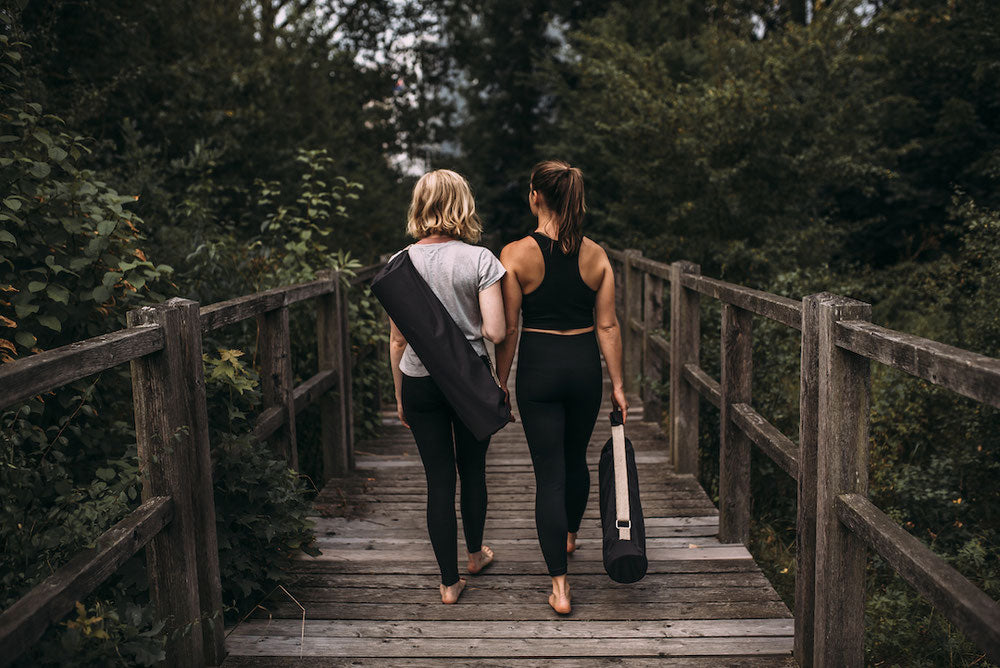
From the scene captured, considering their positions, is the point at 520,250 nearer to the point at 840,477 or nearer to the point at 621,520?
the point at 621,520

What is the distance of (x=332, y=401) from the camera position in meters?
5.49

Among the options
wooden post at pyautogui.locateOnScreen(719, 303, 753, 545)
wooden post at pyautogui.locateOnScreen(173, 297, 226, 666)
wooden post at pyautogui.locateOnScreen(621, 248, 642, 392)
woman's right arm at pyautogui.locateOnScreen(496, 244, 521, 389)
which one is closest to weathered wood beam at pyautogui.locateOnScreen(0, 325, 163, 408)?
wooden post at pyautogui.locateOnScreen(173, 297, 226, 666)

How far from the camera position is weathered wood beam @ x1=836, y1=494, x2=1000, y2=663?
194 centimetres

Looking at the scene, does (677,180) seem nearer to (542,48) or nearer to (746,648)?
(746,648)

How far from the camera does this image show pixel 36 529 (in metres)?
2.47

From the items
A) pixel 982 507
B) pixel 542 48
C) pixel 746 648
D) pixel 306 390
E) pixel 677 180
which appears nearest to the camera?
pixel 746 648

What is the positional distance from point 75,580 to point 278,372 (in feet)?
6.87

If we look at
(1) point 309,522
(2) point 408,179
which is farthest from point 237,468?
(2) point 408,179

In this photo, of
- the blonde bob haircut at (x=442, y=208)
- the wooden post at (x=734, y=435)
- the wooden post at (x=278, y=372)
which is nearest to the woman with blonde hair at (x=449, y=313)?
the blonde bob haircut at (x=442, y=208)

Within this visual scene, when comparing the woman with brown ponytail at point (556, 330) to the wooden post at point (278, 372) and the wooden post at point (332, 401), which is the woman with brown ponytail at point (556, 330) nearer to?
the wooden post at point (278, 372)

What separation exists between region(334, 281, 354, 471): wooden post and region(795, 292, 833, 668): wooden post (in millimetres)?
3280

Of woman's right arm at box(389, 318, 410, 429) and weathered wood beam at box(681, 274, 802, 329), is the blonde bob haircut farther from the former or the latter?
weathered wood beam at box(681, 274, 802, 329)

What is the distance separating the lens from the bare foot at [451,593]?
3.53 metres

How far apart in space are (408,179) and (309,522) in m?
18.7
